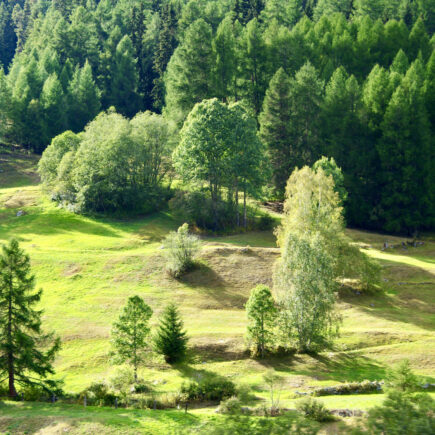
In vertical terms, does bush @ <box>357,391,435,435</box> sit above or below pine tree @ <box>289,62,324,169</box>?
below

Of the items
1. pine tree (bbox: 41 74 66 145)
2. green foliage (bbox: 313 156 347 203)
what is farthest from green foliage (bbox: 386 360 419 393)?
pine tree (bbox: 41 74 66 145)

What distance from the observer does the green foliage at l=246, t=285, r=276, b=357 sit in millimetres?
44656

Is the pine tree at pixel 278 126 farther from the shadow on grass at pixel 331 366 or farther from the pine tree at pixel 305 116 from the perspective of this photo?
the shadow on grass at pixel 331 366

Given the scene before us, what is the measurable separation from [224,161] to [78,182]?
22338 mm

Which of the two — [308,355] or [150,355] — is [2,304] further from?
[308,355]

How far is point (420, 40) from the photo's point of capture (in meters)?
111

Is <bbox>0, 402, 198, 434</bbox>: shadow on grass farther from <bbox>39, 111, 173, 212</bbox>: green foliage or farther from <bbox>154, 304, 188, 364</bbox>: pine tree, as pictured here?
<bbox>39, 111, 173, 212</bbox>: green foliage

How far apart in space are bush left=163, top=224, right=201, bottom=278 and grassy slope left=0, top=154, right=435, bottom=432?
4.16 ft

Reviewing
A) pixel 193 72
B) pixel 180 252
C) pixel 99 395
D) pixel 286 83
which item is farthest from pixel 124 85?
pixel 99 395

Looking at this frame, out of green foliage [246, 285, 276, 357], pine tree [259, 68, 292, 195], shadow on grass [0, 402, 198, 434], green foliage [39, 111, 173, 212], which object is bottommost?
shadow on grass [0, 402, 198, 434]

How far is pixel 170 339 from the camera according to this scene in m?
44.3

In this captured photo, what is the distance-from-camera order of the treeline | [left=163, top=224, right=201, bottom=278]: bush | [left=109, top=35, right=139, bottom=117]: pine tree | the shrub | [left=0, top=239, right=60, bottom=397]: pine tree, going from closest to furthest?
1. [left=0, top=239, right=60, bottom=397]: pine tree
2. the shrub
3. [left=163, top=224, right=201, bottom=278]: bush
4. the treeline
5. [left=109, top=35, right=139, bottom=117]: pine tree

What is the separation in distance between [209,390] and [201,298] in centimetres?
1897

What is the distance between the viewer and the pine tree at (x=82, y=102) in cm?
11731
